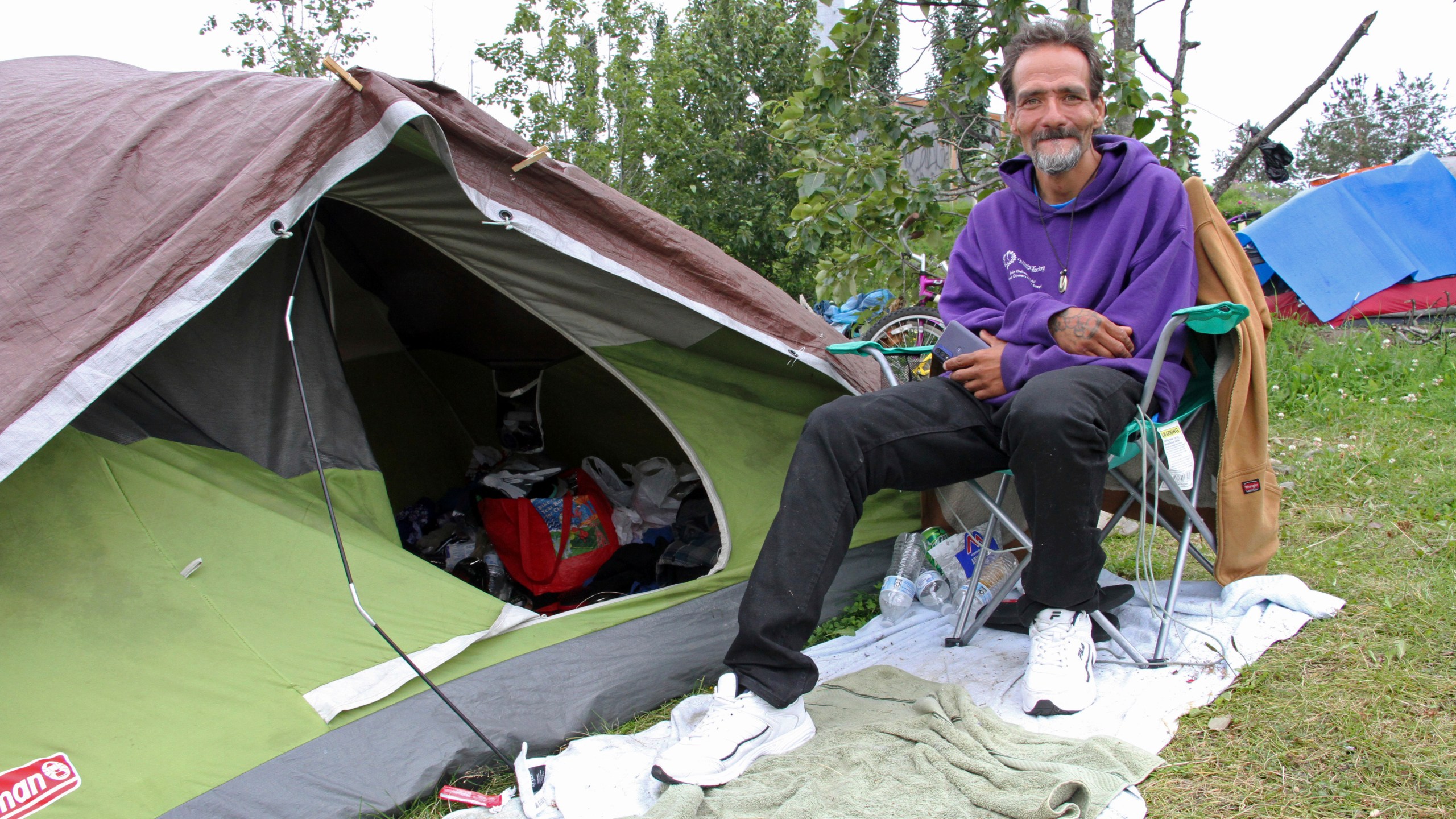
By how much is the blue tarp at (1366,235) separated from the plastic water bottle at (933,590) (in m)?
3.58

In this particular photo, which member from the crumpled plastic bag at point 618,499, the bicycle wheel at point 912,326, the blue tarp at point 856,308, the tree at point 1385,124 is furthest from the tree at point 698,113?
the tree at point 1385,124

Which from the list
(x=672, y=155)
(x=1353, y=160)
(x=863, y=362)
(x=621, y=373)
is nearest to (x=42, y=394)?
(x=621, y=373)

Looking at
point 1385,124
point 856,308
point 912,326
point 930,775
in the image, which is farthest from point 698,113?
point 1385,124

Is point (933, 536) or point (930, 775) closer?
point (930, 775)

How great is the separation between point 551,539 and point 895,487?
1.20m

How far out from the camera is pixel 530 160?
6.27 ft

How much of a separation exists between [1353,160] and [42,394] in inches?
851

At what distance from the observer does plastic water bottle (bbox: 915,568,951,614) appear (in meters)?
2.38

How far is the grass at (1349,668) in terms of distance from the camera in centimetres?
139

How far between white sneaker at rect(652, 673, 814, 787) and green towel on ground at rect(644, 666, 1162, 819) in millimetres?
23

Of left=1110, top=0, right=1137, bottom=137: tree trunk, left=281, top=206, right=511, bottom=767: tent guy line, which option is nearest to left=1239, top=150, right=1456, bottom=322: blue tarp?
left=1110, top=0, right=1137, bottom=137: tree trunk

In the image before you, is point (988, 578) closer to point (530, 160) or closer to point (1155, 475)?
point (1155, 475)

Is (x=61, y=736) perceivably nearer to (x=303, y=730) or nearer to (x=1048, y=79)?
(x=303, y=730)

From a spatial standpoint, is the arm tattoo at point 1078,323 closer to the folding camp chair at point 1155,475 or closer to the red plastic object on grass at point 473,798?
the folding camp chair at point 1155,475
